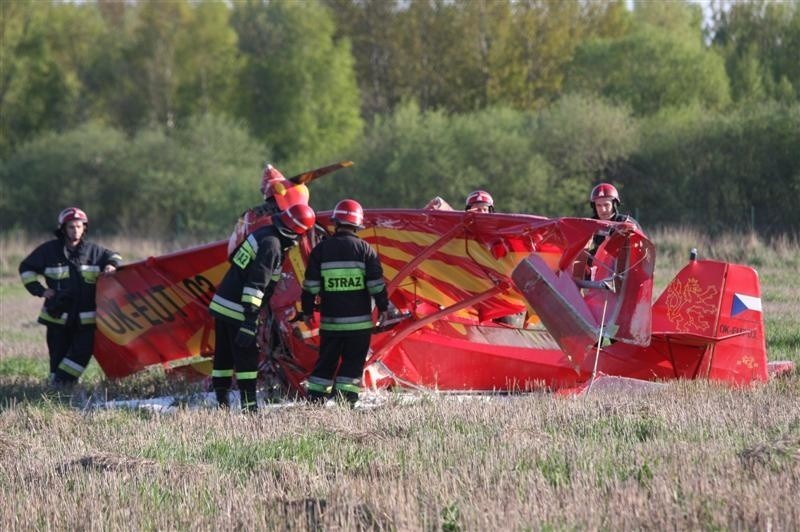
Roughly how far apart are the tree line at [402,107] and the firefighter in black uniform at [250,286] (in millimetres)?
17714

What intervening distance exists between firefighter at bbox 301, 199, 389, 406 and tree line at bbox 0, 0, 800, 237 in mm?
17536

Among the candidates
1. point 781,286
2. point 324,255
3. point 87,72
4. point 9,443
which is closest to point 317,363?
point 324,255

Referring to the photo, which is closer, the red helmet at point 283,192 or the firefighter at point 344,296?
the firefighter at point 344,296

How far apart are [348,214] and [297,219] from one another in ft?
1.23

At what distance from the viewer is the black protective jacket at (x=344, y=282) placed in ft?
27.8

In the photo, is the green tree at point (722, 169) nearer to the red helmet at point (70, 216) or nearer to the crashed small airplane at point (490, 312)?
the crashed small airplane at point (490, 312)

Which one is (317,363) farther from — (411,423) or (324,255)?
(411,423)

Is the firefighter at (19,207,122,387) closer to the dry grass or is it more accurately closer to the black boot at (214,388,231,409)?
the black boot at (214,388,231,409)

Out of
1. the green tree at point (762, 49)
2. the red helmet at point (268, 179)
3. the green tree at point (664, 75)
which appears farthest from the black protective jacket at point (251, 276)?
the green tree at point (762, 49)

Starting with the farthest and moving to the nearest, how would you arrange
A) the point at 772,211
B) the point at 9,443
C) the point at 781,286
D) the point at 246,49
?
the point at 246,49, the point at 772,211, the point at 781,286, the point at 9,443

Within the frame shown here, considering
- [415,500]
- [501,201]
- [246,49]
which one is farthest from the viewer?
[246,49]

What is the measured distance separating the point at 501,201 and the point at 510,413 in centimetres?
2288

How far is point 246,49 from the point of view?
4678cm

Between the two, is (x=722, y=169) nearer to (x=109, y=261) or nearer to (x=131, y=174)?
(x=131, y=174)
